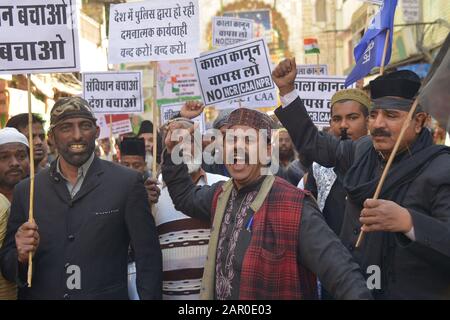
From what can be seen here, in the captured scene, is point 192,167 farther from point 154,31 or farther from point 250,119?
point 154,31

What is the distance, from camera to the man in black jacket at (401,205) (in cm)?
347

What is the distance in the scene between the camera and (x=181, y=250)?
4371 mm

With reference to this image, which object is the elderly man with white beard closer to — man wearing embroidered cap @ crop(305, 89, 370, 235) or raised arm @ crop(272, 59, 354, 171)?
raised arm @ crop(272, 59, 354, 171)

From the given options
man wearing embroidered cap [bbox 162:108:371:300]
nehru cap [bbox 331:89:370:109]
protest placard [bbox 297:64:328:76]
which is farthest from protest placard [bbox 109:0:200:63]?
protest placard [bbox 297:64:328:76]

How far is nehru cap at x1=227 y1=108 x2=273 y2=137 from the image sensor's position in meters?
3.87

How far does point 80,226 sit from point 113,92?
5524 millimetres

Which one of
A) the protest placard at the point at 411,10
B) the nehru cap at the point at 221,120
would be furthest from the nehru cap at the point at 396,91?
the protest placard at the point at 411,10

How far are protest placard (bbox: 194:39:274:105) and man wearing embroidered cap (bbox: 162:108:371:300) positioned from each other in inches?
112

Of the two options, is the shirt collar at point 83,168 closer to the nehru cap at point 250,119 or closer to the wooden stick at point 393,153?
the nehru cap at point 250,119

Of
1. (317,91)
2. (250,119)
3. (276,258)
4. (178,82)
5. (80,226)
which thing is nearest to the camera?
(276,258)

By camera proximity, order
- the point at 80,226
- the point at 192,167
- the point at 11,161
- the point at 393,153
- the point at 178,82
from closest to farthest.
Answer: the point at 393,153 → the point at 80,226 → the point at 192,167 → the point at 11,161 → the point at 178,82

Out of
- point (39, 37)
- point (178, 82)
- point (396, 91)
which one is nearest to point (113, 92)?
point (178, 82)

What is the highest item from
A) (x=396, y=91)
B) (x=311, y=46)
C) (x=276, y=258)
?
(x=311, y=46)

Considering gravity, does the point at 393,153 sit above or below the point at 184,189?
above
